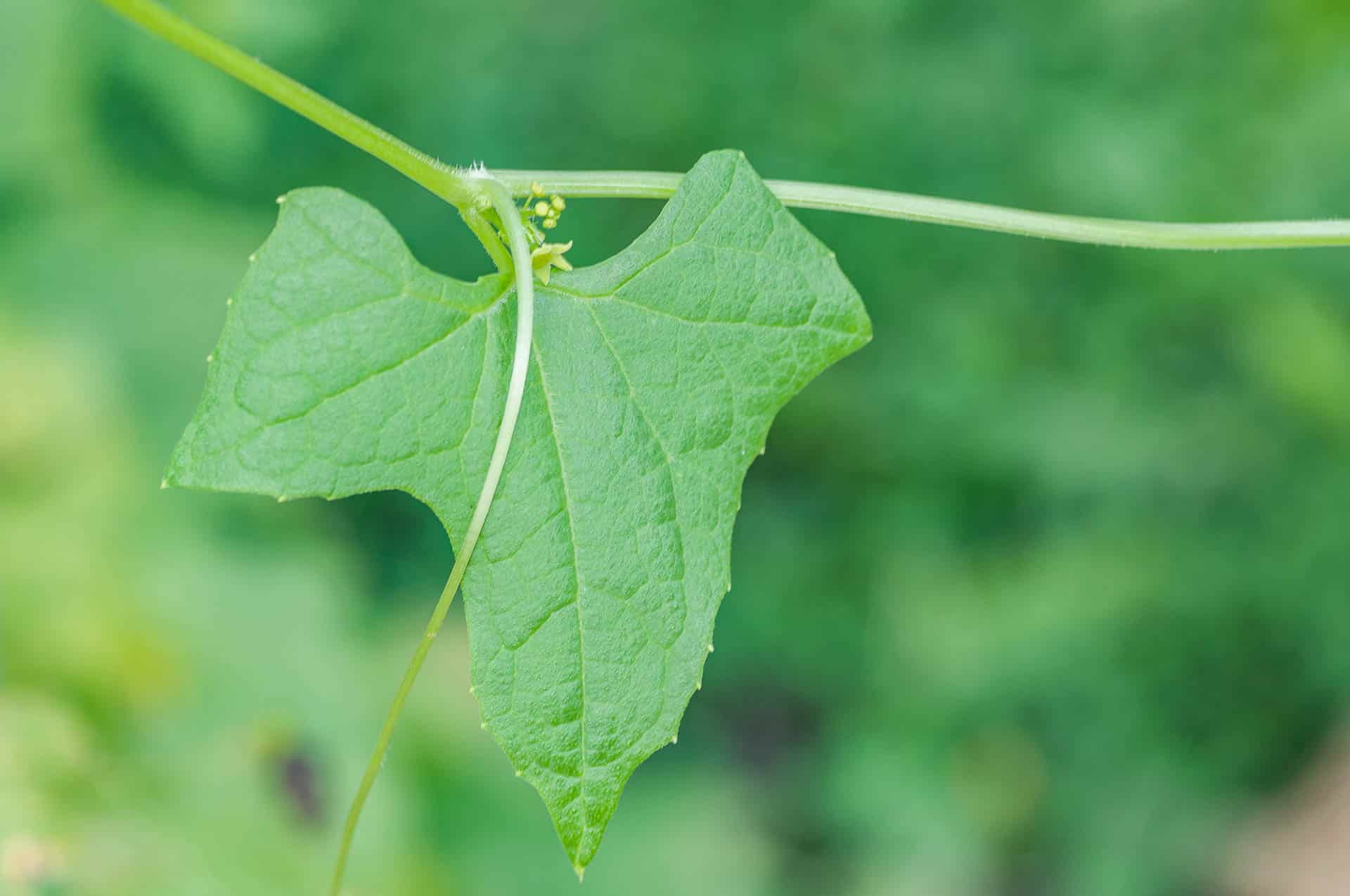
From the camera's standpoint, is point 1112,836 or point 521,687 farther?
point 1112,836

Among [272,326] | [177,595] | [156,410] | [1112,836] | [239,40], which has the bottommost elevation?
[1112,836]

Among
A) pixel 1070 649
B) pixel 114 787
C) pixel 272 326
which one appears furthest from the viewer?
pixel 1070 649

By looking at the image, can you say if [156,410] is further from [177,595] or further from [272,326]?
[272,326]

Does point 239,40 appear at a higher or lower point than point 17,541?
higher

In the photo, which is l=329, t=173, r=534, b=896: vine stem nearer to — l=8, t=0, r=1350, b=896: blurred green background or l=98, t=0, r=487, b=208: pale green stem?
l=98, t=0, r=487, b=208: pale green stem

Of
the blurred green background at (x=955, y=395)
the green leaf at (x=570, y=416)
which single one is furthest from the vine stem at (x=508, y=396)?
the blurred green background at (x=955, y=395)

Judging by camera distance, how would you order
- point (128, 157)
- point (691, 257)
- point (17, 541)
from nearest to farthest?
point (691, 257)
point (17, 541)
point (128, 157)

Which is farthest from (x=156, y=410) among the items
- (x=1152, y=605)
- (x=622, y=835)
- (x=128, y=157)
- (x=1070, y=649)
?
(x=1152, y=605)

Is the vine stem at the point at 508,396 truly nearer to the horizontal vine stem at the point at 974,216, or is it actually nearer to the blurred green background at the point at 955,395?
the horizontal vine stem at the point at 974,216
